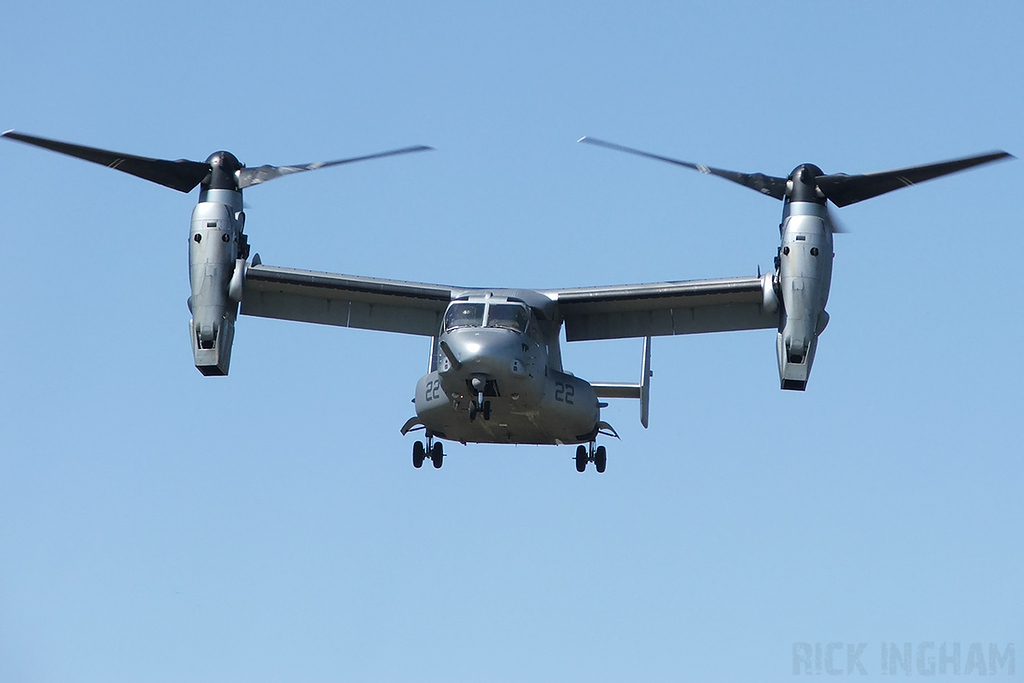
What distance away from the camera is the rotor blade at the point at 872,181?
84.4 feet

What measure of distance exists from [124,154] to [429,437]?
6343 millimetres

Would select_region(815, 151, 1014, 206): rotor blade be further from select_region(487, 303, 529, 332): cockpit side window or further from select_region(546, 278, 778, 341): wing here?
select_region(487, 303, 529, 332): cockpit side window

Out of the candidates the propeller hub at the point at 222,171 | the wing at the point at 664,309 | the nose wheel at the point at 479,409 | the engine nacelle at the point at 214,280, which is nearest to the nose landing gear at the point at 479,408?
the nose wheel at the point at 479,409

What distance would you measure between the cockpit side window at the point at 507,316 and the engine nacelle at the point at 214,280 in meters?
3.92

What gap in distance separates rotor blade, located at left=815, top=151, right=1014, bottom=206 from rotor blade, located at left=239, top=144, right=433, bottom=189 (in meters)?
5.91

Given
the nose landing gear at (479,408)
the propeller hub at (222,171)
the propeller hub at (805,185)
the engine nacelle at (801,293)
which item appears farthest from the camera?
the propeller hub at (222,171)

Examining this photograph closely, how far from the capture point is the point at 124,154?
2714 cm

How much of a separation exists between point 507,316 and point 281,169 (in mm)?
4696

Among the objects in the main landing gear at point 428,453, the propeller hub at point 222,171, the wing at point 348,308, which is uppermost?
the propeller hub at point 222,171

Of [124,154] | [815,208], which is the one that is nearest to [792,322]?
[815,208]

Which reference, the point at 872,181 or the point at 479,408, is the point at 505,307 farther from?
the point at 872,181

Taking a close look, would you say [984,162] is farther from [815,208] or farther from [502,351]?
[502,351]

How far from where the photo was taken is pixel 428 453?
28.1 m

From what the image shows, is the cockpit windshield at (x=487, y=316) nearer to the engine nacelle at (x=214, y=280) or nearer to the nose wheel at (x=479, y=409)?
the nose wheel at (x=479, y=409)
